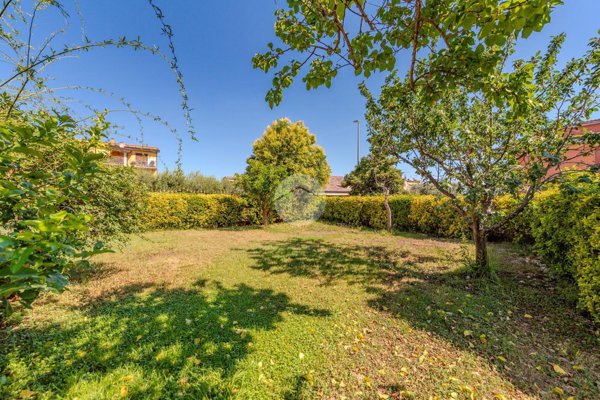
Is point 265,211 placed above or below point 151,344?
above

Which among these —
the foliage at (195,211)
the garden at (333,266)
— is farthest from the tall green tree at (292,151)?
the garden at (333,266)

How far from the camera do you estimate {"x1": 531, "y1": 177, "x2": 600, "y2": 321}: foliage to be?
310cm

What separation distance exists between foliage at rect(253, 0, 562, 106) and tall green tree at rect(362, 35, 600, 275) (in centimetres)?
51

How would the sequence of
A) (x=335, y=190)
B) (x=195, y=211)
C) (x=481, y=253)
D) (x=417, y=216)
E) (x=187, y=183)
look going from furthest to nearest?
(x=335, y=190) → (x=187, y=183) → (x=195, y=211) → (x=417, y=216) → (x=481, y=253)

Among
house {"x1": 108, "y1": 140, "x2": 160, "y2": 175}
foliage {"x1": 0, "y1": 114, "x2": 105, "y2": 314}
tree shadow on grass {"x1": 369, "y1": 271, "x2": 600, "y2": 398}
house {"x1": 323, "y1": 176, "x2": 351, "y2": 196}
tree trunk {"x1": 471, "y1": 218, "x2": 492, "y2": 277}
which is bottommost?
tree shadow on grass {"x1": 369, "y1": 271, "x2": 600, "y2": 398}

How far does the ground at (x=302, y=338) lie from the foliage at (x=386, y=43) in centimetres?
283

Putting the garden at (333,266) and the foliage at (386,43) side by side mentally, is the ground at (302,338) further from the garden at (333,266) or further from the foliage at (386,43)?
the foliage at (386,43)

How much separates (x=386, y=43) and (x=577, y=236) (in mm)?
3826

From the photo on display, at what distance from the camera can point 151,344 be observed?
289 centimetres

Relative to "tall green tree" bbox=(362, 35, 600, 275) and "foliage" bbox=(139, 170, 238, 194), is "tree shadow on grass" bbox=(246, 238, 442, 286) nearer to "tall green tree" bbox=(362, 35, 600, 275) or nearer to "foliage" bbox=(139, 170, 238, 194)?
"tall green tree" bbox=(362, 35, 600, 275)

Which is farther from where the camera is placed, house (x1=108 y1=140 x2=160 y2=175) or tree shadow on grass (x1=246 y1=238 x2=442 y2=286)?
tree shadow on grass (x1=246 y1=238 x2=442 y2=286)

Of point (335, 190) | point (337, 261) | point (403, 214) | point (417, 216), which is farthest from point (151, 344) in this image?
point (335, 190)

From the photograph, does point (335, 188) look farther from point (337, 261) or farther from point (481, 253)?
point (481, 253)

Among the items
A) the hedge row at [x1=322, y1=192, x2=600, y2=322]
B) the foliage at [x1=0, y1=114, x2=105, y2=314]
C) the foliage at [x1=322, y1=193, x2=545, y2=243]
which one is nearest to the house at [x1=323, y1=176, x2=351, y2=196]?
the foliage at [x1=322, y1=193, x2=545, y2=243]
